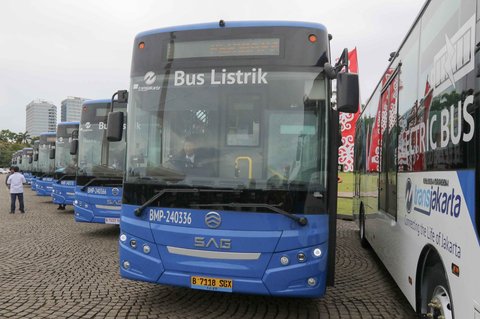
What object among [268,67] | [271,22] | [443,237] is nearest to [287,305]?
[443,237]

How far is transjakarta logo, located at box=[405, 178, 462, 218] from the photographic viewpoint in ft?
10.3

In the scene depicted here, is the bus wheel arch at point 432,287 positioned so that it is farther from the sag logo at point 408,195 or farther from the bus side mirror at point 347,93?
the bus side mirror at point 347,93

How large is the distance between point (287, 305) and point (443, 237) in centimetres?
241

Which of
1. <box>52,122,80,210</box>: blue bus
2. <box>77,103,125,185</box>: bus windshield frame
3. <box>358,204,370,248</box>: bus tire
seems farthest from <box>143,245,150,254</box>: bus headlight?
<box>52,122,80,210</box>: blue bus

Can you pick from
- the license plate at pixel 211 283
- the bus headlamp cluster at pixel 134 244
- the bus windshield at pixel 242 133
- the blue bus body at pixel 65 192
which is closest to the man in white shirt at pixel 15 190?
the blue bus body at pixel 65 192

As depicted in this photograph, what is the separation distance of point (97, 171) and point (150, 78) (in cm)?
595

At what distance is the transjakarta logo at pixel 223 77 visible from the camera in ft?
15.3

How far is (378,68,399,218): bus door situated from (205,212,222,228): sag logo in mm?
2360

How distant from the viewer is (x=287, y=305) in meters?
5.27

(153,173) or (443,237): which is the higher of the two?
(153,173)

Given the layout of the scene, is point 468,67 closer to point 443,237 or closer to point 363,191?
point 443,237

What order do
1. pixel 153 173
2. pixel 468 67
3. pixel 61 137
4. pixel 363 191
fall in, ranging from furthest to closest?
1. pixel 61 137
2. pixel 363 191
3. pixel 153 173
4. pixel 468 67

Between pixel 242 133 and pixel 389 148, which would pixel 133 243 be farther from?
pixel 389 148

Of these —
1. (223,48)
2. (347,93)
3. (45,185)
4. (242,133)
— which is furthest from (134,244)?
(45,185)
